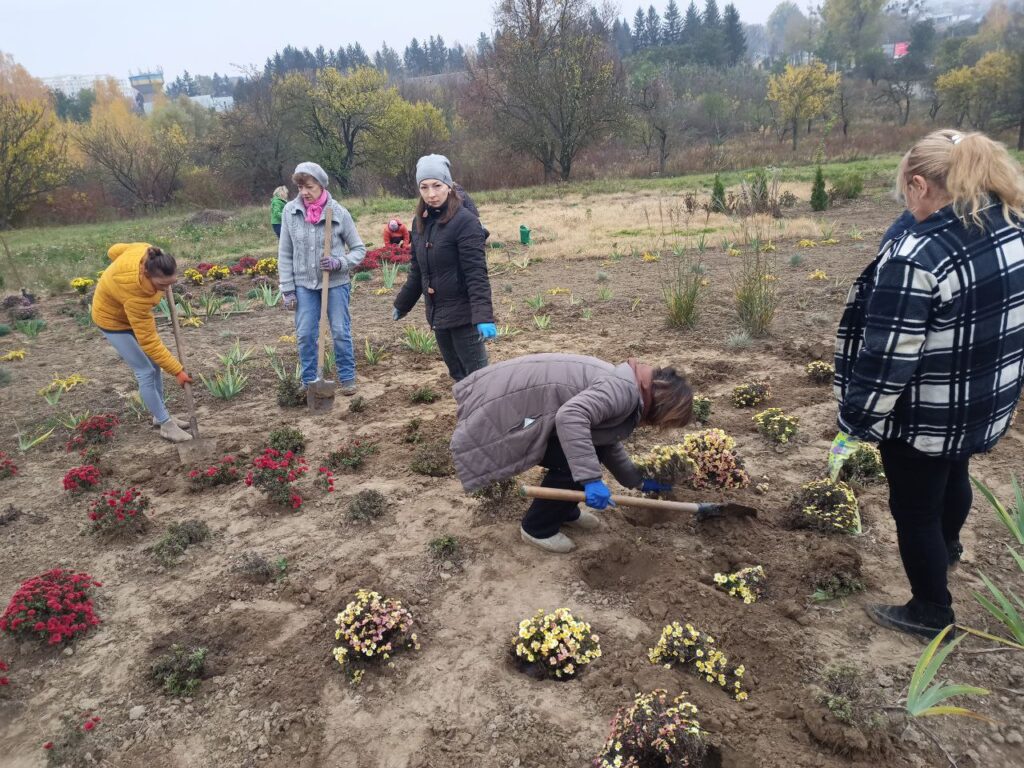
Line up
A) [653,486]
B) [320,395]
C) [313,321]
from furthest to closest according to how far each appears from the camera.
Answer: [320,395] → [313,321] → [653,486]

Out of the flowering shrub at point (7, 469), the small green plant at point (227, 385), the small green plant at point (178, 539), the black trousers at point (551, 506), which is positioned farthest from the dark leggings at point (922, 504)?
the flowering shrub at point (7, 469)

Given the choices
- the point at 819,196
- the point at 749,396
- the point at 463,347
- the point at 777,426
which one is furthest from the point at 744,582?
the point at 819,196

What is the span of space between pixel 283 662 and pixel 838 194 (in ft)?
54.0

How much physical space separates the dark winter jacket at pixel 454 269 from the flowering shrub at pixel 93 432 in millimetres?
2764

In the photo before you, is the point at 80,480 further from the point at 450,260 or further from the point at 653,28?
the point at 653,28

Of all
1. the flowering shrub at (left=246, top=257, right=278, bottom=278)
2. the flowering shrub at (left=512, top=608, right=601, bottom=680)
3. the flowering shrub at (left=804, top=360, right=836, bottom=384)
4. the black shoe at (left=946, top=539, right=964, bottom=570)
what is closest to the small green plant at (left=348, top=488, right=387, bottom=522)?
the flowering shrub at (left=512, top=608, right=601, bottom=680)

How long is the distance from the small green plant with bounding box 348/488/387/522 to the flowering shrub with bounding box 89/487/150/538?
3.90 ft

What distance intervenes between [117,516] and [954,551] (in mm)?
4235

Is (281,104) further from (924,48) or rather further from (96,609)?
(924,48)

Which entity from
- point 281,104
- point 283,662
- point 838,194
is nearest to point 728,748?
point 283,662

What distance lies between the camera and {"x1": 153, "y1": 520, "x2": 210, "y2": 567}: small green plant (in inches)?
134

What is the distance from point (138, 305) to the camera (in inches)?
169

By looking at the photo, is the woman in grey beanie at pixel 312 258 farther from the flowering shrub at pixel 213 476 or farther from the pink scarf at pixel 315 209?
the flowering shrub at pixel 213 476

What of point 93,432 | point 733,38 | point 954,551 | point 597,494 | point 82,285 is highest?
point 733,38
